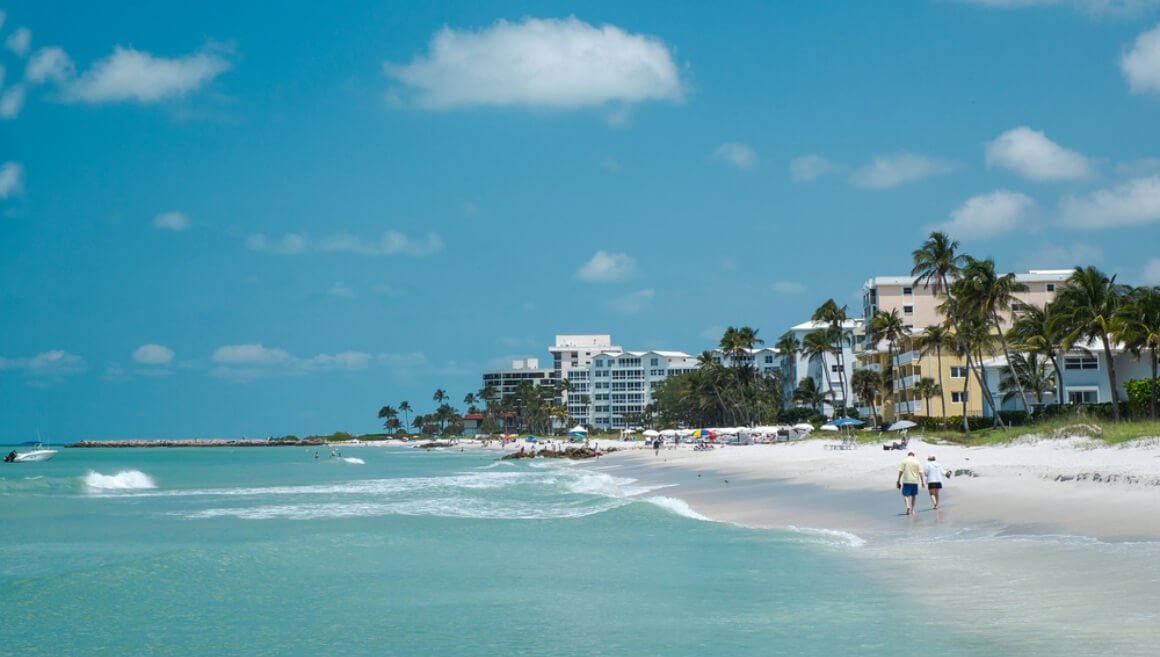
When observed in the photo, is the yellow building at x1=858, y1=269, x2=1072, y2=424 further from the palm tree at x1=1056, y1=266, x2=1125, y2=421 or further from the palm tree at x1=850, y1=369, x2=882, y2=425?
the palm tree at x1=1056, y1=266, x2=1125, y2=421

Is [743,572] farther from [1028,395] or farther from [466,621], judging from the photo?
[1028,395]

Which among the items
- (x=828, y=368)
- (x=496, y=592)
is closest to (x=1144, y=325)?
(x=496, y=592)

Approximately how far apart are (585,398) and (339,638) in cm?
16547

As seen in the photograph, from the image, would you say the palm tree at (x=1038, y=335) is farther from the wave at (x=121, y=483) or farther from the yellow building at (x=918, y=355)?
the wave at (x=121, y=483)

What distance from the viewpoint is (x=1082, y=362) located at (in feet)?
213

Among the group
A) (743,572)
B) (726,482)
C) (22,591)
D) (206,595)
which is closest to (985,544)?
(743,572)

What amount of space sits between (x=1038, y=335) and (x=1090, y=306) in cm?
976

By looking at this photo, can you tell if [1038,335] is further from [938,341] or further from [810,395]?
[810,395]

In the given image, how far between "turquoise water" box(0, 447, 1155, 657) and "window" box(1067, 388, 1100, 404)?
4769 cm

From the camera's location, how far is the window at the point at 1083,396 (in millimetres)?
64125

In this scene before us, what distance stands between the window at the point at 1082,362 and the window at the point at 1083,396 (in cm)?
159

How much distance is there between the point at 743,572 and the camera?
16.2 m

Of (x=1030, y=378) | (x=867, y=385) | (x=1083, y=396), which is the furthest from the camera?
(x=867, y=385)

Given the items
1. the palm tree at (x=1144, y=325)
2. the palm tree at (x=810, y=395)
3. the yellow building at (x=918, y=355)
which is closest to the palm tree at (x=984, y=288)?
the yellow building at (x=918, y=355)
